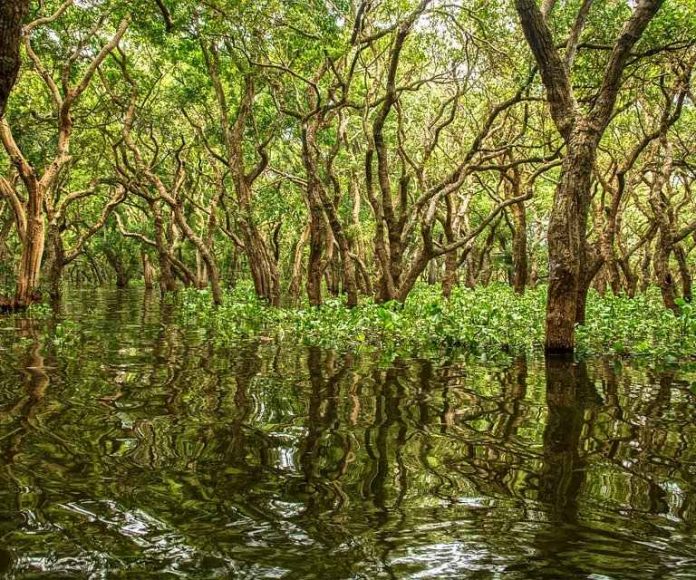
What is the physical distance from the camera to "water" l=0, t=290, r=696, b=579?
2.37m

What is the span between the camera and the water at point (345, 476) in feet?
7.79

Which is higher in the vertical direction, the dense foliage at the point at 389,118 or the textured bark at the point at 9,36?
the dense foliage at the point at 389,118

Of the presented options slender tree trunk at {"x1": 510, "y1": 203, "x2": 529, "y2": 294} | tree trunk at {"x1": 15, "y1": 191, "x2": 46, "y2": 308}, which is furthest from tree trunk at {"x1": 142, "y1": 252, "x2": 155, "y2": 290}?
slender tree trunk at {"x1": 510, "y1": 203, "x2": 529, "y2": 294}

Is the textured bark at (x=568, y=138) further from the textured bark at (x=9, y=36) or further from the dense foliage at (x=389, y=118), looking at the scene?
the textured bark at (x=9, y=36)

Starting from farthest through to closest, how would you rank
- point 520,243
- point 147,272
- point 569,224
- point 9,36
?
1. point 147,272
2. point 520,243
3. point 569,224
4. point 9,36

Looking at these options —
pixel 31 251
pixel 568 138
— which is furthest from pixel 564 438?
pixel 31 251

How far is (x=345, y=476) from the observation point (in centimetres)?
335

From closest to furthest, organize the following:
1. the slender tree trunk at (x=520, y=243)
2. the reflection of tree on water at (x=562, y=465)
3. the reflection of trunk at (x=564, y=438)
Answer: the reflection of tree on water at (x=562, y=465)
the reflection of trunk at (x=564, y=438)
the slender tree trunk at (x=520, y=243)

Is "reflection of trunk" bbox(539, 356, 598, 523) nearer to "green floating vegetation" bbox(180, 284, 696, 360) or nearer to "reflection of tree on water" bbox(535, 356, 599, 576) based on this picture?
"reflection of tree on water" bbox(535, 356, 599, 576)

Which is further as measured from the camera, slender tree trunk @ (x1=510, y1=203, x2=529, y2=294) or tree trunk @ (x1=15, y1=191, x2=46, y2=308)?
slender tree trunk @ (x1=510, y1=203, x2=529, y2=294)

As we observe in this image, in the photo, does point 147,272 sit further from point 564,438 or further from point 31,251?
point 564,438

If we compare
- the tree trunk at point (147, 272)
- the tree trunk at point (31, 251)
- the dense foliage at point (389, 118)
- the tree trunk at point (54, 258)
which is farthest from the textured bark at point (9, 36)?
the tree trunk at point (147, 272)

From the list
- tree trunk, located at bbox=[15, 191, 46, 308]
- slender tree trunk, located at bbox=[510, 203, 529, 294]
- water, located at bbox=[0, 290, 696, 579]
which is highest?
slender tree trunk, located at bbox=[510, 203, 529, 294]

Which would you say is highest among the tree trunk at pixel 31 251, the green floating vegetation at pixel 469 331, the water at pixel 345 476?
the tree trunk at pixel 31 251
